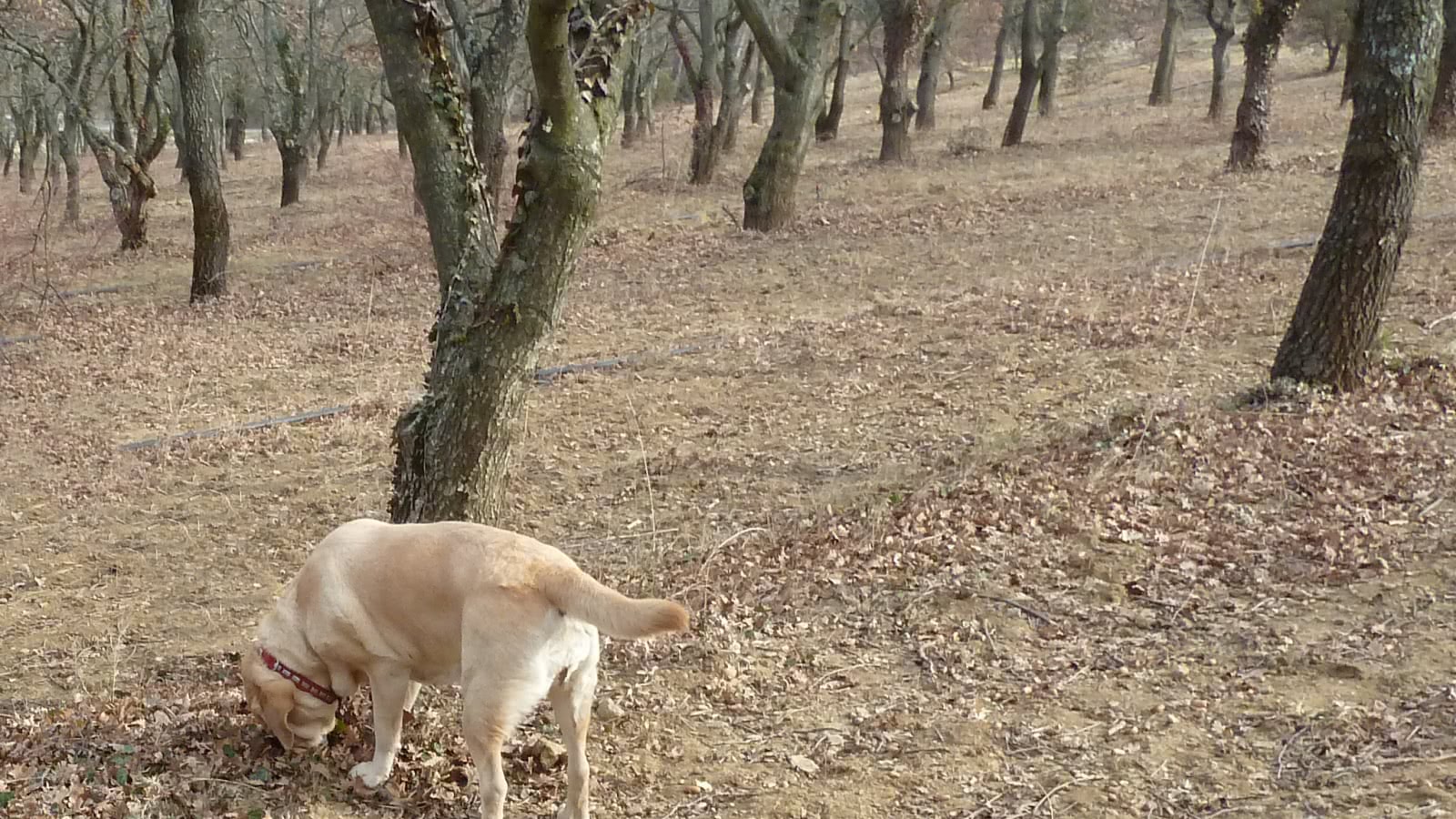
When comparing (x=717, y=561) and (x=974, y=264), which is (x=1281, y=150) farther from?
(x=717, y=561)

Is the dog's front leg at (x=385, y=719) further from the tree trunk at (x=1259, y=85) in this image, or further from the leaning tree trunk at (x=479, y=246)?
the tree trunk at (x=1259, y=85)

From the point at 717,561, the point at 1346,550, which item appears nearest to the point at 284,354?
the point at 717,561

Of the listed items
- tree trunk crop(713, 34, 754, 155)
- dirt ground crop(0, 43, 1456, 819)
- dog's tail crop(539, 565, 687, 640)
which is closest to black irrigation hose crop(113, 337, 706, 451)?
dirt ground crop(0, 43, 1456, 819)

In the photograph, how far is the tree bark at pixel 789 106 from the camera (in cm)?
1603

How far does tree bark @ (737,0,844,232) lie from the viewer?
16031 mm

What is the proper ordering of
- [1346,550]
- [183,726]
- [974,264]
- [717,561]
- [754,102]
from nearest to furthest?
[183,726] < [1346,550] < [717,561] < [974,264] < [754,102]

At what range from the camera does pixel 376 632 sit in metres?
3.99

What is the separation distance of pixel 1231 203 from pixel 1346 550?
10.5m

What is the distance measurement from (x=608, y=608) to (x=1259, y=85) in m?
17.1

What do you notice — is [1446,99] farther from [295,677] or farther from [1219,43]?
[295,677]

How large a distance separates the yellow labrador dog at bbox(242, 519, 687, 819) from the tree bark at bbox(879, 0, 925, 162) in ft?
63.4

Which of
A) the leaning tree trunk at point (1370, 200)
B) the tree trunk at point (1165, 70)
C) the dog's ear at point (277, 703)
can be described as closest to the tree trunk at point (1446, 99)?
the leaning tree trunk at point (1370, 200)

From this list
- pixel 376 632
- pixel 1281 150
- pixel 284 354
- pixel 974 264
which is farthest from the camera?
pixel 1281 150

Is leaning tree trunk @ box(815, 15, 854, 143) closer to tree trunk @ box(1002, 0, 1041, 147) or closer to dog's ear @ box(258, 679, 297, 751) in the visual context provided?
tree trunk @ box(1002, 0, 1041, 147)
